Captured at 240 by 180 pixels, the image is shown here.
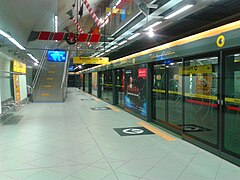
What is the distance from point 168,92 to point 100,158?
127 inches

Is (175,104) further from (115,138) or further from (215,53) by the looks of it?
(215,53)

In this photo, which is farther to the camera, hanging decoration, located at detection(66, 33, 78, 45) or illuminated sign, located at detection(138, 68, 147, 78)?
hanging decoration, located at detection(66, 33, 78, 45)

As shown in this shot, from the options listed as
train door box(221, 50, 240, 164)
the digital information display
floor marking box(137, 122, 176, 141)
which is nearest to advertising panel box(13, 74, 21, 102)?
floor marking box(137, 122, 176, 141)

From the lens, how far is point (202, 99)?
184 inches

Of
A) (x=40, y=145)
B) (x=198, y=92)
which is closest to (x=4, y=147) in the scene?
(x=40, y=145)

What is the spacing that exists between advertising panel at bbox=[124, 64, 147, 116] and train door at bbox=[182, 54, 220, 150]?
254cm

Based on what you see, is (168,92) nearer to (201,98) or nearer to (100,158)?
(201,98)

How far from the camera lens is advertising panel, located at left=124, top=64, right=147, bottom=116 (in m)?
7.74

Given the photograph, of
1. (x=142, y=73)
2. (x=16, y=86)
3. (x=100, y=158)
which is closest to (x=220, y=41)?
(x=100, y=158)

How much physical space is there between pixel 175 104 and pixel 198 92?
1.97 meters

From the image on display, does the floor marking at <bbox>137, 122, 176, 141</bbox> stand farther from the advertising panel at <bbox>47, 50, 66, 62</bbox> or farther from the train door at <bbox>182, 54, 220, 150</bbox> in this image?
the advertising panel at <bbox>47, 50, 66, 62</bbox>

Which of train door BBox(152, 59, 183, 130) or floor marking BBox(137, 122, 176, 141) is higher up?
train door BBox(152, 59, 183, 130)

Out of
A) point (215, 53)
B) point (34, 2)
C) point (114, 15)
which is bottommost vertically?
point (215, 53)

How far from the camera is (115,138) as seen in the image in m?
5.20
